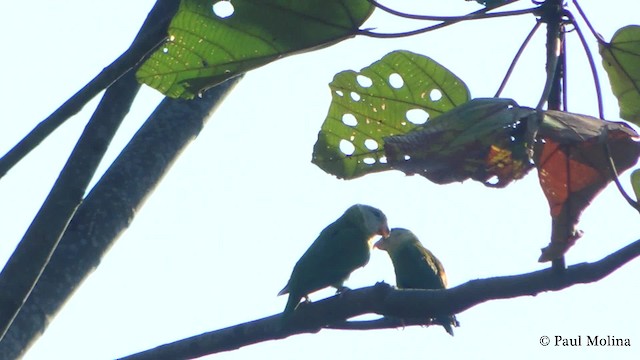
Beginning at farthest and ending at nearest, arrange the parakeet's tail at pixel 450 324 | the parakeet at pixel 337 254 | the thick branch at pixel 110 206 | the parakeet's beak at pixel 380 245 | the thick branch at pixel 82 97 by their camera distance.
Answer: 1. the parakeet's beak at pixel 380 245
2. the parakeet's tail at pixel 450 324
3. the parakeet at pixel 337 254
4. the thick branch at pixel 110 206
5. the thick branch at pixel 82 97

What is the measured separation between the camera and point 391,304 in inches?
85.0

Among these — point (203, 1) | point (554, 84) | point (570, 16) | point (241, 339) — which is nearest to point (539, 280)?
point (554, 84)

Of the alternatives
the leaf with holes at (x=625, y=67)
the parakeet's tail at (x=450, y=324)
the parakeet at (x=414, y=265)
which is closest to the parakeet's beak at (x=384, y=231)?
the parakeet at (x=414, y=265)

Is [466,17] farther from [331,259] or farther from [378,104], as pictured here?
[331,259]

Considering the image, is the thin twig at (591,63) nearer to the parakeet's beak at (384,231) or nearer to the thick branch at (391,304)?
the thick branch at (391,304)

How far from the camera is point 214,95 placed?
136 inches

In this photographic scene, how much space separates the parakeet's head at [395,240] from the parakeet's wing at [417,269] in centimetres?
9

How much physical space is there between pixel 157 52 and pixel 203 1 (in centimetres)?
15

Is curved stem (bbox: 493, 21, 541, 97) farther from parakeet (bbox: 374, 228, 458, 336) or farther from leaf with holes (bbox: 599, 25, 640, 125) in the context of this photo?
parakeet (bbox: 374, 228, 458, 336)

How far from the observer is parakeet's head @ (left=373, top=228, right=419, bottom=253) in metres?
6.24

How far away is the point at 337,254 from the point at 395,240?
3.33 ft

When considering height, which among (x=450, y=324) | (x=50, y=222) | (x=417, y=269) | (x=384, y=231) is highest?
(x=384, y=231)

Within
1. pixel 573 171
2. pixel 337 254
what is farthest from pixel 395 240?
pixel 573 171

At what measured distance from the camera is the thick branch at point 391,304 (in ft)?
5.11
